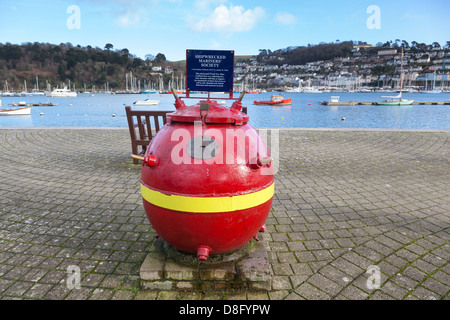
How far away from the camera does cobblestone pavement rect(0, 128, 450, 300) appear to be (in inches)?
125

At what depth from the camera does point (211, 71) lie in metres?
4.23

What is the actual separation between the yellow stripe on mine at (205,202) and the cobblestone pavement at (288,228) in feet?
3.19

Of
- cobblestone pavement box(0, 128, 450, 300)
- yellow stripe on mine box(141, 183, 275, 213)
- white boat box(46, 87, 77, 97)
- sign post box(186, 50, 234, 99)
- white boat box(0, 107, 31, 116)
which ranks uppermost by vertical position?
white boat box(46, 87, 77, 97)

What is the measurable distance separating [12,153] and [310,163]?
9418 millimetres

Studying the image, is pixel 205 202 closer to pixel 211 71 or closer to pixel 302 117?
pixel 211 71

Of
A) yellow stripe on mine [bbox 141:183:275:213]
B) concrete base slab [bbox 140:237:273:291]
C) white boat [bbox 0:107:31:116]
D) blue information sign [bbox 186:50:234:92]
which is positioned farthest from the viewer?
white boat [bbox 0:107:31:116]

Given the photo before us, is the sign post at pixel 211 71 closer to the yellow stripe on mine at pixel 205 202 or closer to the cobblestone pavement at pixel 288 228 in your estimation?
the yellow stripe on mine at pixel 205 202

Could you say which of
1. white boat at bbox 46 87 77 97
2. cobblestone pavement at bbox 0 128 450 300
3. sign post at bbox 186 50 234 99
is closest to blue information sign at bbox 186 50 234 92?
sign post at bbox 186 50 234 99

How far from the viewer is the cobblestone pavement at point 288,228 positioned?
3.18 metres

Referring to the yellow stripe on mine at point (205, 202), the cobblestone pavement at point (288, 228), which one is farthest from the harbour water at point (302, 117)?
the yellow stripe on mine at point (205, 202)

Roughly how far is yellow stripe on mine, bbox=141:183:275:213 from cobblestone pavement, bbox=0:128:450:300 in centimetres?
97

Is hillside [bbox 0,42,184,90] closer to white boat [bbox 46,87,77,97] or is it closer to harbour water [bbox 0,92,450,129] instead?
white boat [bbox 46,87,77,97]

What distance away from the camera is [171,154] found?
9.53ft
